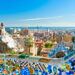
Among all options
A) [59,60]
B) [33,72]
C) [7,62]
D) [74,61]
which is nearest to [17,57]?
[7,62]

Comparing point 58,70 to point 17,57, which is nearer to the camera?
point 58,70

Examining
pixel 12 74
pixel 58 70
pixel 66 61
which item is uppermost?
pixel 66 61

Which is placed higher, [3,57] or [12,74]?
[3,57]

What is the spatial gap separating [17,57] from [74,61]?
165 centimetres

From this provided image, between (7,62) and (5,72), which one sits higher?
(7,62)

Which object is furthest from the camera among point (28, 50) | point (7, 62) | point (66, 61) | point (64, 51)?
point (28, 50)

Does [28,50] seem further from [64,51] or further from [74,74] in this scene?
[74,74]

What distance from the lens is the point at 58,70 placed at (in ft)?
9.69

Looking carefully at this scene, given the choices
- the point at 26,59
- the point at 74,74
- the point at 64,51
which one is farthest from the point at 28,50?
the point at 74,74

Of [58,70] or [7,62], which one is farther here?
[7,62]

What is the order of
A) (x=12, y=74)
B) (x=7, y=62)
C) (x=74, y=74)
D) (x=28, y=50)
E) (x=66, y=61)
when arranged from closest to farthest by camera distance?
(x=74, y=74) → (x=66, y=61) → (x=12, y=74) → (x=7, y=62) → (x=28, y=50)

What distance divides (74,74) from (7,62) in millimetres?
1928

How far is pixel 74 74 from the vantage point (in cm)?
282

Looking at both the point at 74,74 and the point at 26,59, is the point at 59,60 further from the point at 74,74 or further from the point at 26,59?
the point at 26,59
